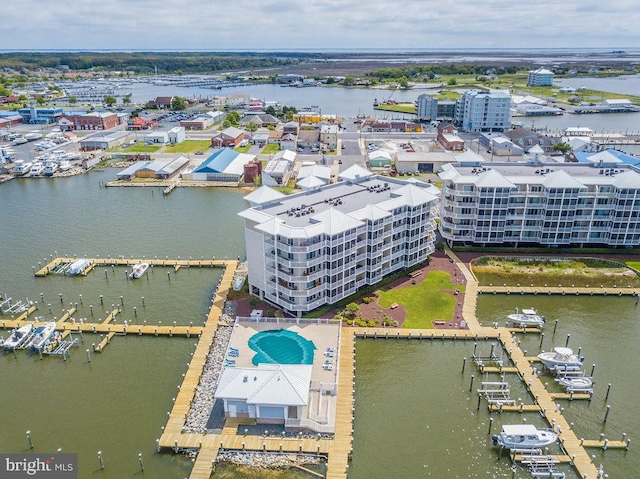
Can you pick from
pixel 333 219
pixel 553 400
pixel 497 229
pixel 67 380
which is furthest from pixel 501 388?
pixel 67 380

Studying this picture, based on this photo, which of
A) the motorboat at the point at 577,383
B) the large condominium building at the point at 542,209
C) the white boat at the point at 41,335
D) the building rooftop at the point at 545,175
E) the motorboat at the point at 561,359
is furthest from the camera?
the large condominium building at the point at 542,209

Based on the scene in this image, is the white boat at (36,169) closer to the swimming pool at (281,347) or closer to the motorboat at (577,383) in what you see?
the swimming pool at (281,347)

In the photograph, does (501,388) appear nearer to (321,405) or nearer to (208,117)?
(321,405)

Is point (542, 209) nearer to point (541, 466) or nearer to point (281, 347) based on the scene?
point (541, 466)

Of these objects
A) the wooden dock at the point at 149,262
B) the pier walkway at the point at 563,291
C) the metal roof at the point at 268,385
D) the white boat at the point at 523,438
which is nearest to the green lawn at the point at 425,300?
the pier walkway at the point at 563,291

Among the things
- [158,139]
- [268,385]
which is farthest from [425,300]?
[158,139]
